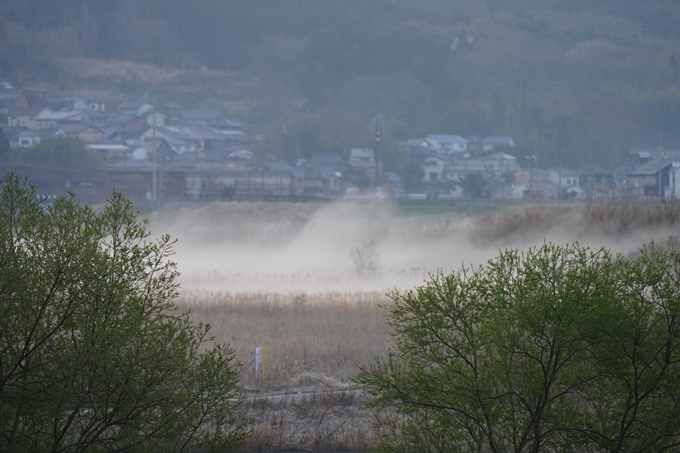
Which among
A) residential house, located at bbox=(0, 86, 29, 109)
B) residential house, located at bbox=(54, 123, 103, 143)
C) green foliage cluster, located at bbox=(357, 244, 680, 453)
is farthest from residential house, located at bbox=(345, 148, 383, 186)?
green foliage cluster, located at bbox=(357, 244, 680, 453)

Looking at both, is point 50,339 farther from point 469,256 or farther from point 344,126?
point 344,126

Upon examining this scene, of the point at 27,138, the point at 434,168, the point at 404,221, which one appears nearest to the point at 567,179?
the point at 434,168

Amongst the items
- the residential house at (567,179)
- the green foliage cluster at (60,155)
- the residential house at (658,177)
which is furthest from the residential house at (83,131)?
the residential house at (658,177)

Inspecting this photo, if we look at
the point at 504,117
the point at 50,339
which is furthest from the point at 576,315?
the point at 504,117

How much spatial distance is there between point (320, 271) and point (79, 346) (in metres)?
33.6

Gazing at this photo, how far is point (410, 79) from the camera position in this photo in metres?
171

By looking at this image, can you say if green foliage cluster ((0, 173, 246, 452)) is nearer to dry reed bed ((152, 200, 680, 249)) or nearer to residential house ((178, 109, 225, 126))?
dry reed bed ((152, 200, 680, 249))

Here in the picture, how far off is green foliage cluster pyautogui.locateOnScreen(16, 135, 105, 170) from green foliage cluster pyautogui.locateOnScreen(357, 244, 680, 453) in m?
88.0

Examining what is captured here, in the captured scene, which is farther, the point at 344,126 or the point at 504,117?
the point at 504,117

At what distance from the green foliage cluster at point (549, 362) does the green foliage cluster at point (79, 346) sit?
7.52 feet

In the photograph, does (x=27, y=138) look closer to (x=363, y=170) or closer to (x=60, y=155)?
(x=60, y=155)

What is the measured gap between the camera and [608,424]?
35.3 feet

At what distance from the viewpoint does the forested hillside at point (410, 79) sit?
5084 inches

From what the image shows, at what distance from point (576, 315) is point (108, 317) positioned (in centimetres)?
484
